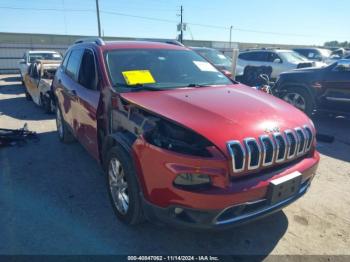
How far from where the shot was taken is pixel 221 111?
2.81m

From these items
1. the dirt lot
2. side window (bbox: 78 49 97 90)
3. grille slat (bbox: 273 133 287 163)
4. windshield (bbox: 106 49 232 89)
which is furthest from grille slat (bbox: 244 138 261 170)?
side window (bbox: 78 49 97 90)

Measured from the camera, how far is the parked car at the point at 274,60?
42.4 feet

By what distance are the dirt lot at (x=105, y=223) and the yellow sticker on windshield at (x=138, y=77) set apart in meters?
1.45

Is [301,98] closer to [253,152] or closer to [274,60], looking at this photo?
[253,152]

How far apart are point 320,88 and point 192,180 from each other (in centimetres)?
595

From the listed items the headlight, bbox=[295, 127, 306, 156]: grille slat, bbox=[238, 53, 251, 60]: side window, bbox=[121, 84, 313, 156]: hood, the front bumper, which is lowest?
bbox=[238, 53, 251, 60]: side window

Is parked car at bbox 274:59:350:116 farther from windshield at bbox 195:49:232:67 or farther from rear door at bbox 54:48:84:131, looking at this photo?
rear door at bbox 54:48:84:131

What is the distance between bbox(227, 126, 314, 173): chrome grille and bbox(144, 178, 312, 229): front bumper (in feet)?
1.04

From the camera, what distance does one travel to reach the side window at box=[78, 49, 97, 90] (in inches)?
147

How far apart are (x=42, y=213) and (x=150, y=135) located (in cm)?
172

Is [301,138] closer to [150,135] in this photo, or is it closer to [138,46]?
[150,135]

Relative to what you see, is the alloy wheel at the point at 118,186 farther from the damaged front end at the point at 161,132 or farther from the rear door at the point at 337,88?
the rear door at the point at 337,88

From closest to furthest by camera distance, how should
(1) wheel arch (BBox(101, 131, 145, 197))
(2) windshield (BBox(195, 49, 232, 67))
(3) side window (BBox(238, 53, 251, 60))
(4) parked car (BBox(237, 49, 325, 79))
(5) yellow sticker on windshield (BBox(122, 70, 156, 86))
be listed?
(1) wheel arch (BBox(101, 131, 145, 197))
(5) yellow sticker on windshield (BBox(122, 70, 156, 86))
(2) windshield (BBox(195, 49, 232, 67))
(4) parked car (BBox(237, 49, 325, 79))
(3) side window (BBox(238, 53, 251, 60))

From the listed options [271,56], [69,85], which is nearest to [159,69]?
[69,85]
